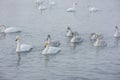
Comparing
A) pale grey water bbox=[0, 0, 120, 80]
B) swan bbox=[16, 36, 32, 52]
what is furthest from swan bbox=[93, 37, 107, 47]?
swan bbox=[16, 36, 32, 52]

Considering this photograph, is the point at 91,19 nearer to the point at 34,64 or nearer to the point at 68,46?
the point at 68,46

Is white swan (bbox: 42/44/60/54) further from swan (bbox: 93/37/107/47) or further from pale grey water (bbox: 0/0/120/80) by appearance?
swan (bbox: 93/37/107/47)

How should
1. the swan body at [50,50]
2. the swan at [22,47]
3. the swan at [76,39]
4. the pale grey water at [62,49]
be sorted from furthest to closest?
the swan at [76,39], the swan at [22,47], the swan body at [50,50], the pale grey water at [62,49]

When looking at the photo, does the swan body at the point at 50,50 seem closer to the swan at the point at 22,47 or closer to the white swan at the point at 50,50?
the white swan at the point at 50,50

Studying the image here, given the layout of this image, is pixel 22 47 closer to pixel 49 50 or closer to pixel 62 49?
pixel 49 50

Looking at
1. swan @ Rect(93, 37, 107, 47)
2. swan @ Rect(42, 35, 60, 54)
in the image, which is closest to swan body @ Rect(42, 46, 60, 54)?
swan @ Rect(42, 35, 60, 54)

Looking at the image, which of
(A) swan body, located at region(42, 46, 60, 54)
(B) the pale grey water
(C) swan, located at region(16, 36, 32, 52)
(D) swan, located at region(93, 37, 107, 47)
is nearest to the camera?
(B) the pale grey water

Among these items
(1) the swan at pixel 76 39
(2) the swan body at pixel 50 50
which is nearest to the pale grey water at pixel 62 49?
(2) the swan body at pixel 50 50

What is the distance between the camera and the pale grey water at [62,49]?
37.2 meters

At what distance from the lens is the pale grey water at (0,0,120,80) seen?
3719 centimetres

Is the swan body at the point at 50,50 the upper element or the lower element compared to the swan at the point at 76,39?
lower

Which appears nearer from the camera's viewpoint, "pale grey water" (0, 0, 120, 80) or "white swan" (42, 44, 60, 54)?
"pale grey water" (0, 0, 120, 80)

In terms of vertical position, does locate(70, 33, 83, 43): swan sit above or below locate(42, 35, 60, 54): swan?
above

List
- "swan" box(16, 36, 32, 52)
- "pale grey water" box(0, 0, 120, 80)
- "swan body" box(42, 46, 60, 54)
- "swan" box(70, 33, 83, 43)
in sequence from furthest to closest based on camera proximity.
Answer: "swan" box(70, 33, 83, 43) → "swan" box(16, 36, 32, 52) → "swan body" box(42, 46, 60, 54) → "pale grey water" box(0, 0, 120, 80)
